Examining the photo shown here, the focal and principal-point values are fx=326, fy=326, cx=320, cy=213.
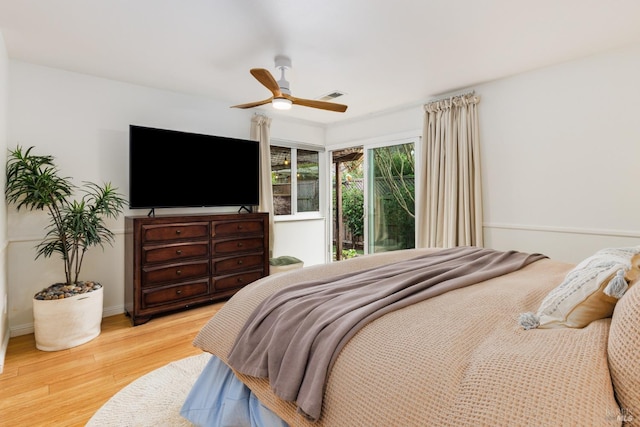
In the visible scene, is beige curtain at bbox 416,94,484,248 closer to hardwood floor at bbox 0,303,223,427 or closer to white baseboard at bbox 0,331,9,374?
hardwood floor at bbox 0,303,223,427

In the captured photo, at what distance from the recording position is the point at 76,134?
10.5ft

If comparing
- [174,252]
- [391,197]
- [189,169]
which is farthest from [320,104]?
[174,252]

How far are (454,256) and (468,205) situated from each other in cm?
163

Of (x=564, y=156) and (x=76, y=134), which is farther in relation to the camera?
(x=76, y=134)

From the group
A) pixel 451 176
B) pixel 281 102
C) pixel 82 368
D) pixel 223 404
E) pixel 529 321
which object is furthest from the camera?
Result: pixel 451 176

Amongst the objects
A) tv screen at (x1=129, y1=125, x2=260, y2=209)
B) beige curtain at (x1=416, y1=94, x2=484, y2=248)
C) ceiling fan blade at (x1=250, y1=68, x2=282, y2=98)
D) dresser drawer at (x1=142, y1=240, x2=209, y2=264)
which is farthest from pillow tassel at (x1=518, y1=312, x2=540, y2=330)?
tv screen at (x1=129, y1=125, x2=260, y2=209)

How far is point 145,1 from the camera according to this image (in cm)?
204

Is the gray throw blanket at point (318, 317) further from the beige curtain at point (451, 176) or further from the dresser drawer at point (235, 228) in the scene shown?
the dresser drawer at point (235, 228)

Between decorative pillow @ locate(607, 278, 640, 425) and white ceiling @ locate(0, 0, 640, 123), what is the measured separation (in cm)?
200

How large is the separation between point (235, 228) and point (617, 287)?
3366mm

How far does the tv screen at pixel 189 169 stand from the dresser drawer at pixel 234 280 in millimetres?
875

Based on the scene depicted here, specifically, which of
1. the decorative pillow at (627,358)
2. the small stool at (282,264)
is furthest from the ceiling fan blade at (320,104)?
the decorative pillow at (627,358)

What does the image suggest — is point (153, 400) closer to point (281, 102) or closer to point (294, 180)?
point (281, 102)

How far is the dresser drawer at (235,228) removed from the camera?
3625mm
